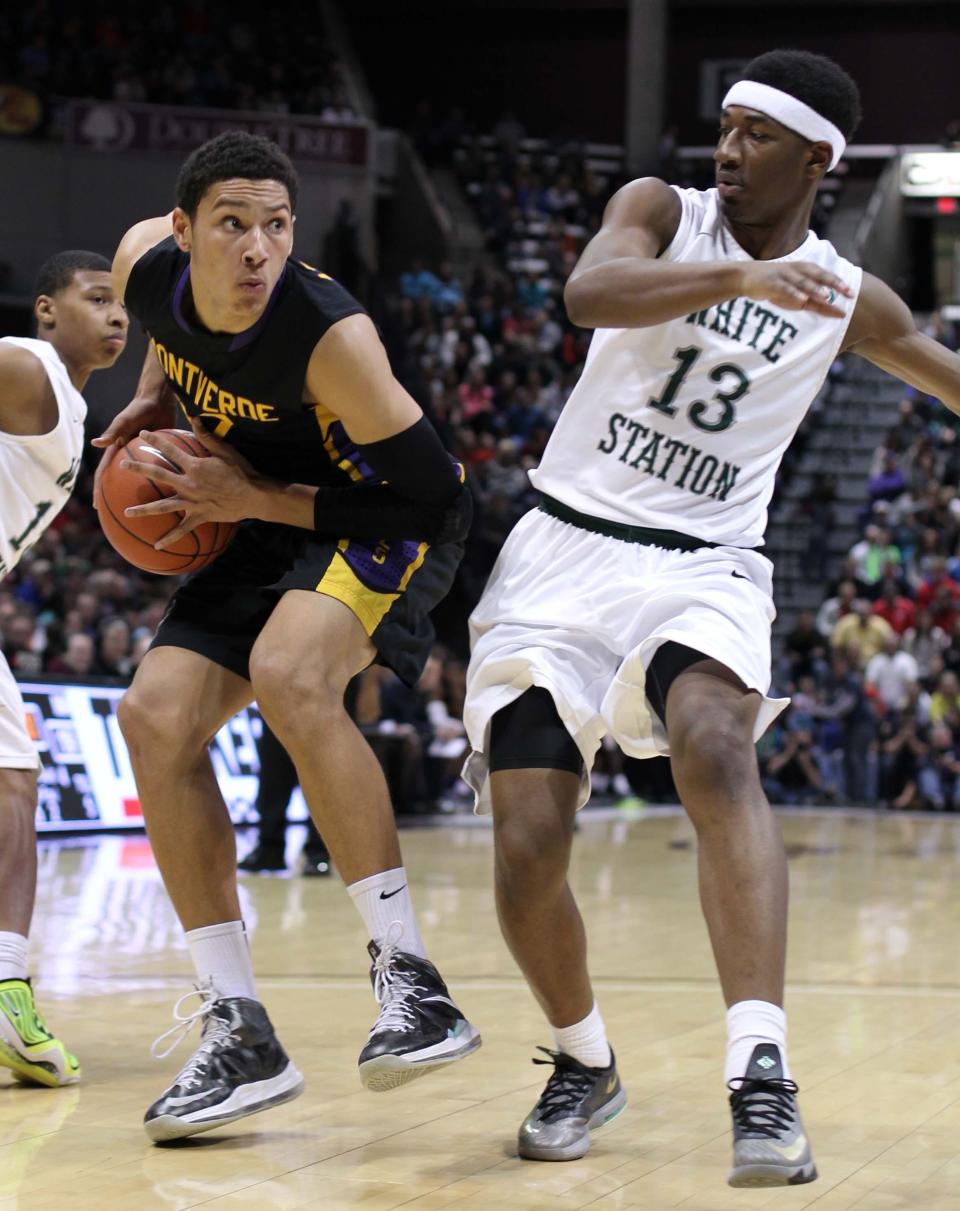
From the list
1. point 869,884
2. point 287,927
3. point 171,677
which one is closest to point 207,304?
point 171,677

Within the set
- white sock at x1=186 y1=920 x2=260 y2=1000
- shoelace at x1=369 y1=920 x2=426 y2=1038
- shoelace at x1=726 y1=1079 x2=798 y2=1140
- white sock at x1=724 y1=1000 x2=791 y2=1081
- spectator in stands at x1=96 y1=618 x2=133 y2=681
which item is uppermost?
white sock at x1=724 y1=1000 x2=791 y2=1081

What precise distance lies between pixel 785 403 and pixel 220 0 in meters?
22.5

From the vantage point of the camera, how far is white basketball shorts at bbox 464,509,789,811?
3.34m

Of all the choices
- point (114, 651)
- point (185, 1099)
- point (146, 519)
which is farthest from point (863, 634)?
point (185, 1099)

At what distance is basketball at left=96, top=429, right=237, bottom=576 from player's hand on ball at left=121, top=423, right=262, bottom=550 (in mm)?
38

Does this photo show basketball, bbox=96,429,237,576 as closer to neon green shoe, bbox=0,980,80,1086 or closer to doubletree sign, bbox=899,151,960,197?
neon green shoe, bbox=0,980,80,1086

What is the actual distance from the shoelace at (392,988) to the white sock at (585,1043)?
0.36m

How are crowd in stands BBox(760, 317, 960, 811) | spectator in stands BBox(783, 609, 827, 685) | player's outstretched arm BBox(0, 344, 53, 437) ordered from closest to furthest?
player's outstretched arm BBox(0, 344, 53, 437) < crowd in stands BBox(760, 317, 960, 811) < spectator in stands BBox(783, 609, 827, 685)

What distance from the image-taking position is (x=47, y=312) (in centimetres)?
465

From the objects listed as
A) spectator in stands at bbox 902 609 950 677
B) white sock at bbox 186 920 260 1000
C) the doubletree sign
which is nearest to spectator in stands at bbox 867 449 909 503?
spectator in stands at bbox 902 609 950 677

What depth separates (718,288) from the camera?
10.2 feet

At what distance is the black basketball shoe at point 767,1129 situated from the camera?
281 centimetres

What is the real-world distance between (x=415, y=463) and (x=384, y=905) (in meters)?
0.94

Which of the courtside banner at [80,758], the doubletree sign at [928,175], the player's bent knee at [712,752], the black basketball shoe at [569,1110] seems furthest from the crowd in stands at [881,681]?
the player's bent knee at [712,752]
